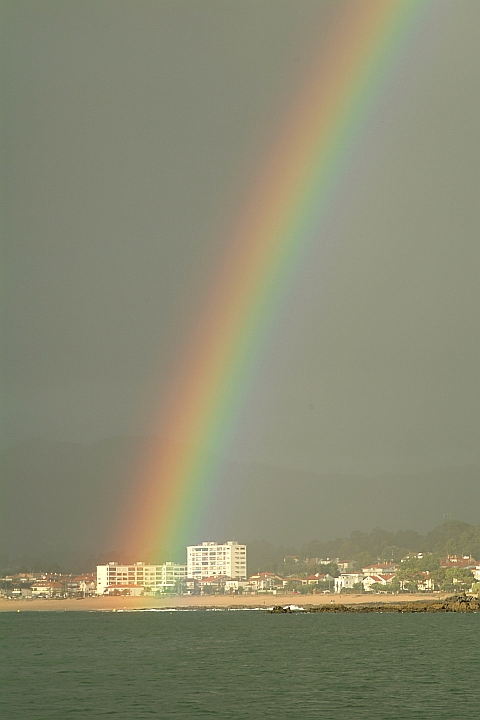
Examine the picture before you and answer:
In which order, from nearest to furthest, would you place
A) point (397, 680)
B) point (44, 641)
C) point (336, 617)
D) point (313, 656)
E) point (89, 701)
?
point (89, 701) → point (397, 680) → point (313, 656) → point (44, 641) → point (336, 617)

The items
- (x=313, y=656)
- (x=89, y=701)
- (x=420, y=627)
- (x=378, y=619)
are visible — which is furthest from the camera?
(x=378, y=619)

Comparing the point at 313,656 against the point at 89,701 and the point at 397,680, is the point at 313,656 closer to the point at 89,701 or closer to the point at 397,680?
the point at 397,680

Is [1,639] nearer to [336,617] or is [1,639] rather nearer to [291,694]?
[336,617]

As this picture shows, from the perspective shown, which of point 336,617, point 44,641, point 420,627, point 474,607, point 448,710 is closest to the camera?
point 448,710

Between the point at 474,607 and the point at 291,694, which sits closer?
the point at 291,694

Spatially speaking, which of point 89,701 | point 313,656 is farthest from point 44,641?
point 89,701

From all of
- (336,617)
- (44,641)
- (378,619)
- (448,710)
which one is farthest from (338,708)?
(336,617)
